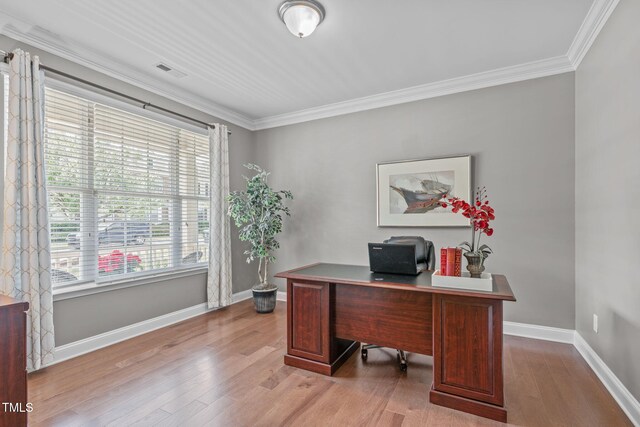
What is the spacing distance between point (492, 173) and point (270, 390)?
2903 millimetres

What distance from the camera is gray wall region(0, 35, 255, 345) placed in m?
2.69

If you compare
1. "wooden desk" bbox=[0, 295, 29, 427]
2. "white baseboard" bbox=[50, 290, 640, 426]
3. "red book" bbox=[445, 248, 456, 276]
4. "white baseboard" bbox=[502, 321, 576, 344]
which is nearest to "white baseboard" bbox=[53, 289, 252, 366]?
"white baseboard" bbox=[50, 290, 640, 426]

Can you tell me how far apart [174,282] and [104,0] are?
272 centimetres

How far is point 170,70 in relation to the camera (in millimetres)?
3137

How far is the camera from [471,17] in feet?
7.67

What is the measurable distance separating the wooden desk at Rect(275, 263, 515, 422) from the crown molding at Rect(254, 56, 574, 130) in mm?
2155

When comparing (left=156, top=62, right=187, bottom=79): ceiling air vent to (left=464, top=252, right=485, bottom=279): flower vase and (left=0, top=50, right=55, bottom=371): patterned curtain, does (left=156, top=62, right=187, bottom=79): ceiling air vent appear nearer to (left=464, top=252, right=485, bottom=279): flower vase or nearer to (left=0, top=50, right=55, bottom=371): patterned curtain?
(left=0, top=50, right=55, bottom=371): patterned curtain

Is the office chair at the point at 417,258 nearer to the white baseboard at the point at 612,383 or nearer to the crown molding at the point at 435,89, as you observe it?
the white baseboard at the point at 612,383

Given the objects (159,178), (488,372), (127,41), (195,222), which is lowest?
(488,372)

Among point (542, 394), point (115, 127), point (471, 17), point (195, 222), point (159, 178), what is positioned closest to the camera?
point (542, 394)

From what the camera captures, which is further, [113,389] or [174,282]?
[174,282]

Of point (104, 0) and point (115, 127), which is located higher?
point (104, 0)

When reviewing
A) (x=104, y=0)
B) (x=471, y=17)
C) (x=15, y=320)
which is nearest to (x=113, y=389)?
(x=15, y=320)

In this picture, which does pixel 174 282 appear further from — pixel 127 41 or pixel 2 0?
pixel 2 0
